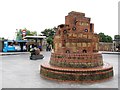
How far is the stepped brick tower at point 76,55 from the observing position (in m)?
8.27

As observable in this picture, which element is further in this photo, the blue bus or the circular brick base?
the blue bus

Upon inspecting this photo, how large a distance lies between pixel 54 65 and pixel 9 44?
21.2 m

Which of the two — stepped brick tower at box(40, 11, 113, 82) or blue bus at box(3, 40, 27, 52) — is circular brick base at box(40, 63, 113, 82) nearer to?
stepped brick tower at box(40, 11, 113, 82)

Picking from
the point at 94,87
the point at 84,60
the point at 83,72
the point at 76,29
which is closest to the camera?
the point at 94,87

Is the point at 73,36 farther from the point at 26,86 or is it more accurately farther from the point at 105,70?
the point at 26,86

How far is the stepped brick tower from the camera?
27.1ft

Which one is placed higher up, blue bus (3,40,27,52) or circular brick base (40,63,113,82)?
blue bus (3,40,27,52)

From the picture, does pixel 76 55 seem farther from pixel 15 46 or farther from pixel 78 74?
pixel 15 46

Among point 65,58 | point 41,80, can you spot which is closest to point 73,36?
point 65,58

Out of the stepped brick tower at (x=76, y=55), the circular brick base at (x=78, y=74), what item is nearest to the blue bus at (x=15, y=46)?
the stepped brick tower at (x=76, y=55)

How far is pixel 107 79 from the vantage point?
861 cm

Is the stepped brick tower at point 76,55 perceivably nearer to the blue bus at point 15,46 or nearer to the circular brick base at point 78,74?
the circular brick base at point 78,74

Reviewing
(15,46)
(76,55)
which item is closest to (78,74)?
(76,55)

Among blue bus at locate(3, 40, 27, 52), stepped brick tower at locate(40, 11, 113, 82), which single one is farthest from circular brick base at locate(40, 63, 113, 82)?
blue bus at locate(3, 40, 27, 52)
